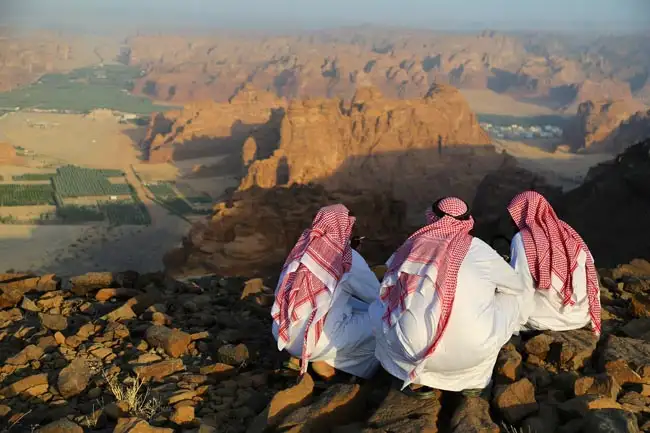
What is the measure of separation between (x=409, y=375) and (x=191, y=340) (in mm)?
1895

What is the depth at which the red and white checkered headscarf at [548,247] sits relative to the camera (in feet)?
13.7

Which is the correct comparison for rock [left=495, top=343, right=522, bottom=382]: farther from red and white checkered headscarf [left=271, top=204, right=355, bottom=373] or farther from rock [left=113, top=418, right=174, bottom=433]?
rock [left=113, top=418, right=174, bottom=433]

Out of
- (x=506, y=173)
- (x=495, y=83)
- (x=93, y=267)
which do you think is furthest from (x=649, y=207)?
(x=495, y=83)

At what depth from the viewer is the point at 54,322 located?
5105 mm

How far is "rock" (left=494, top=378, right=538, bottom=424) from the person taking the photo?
10.8ft

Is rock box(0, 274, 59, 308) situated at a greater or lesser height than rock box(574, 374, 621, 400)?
lesser

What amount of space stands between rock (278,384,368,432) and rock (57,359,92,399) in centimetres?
143

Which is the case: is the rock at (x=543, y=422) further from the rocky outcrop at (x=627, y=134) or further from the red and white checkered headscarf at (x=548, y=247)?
the rocky outcrop at (x=627, y=134)

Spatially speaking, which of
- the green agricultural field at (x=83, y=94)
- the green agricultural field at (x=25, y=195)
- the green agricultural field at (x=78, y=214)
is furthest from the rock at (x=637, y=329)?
the green agricultural field at (x=83, y=94)

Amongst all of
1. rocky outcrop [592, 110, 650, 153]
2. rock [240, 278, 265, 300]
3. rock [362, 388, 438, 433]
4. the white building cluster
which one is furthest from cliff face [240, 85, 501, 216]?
the white building cluster

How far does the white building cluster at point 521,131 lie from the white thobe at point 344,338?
4654 centimetres

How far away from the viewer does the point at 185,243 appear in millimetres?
16984

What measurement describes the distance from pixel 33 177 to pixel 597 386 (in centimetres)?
3194

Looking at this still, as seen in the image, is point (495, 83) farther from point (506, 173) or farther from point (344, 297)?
point (344, 297)
